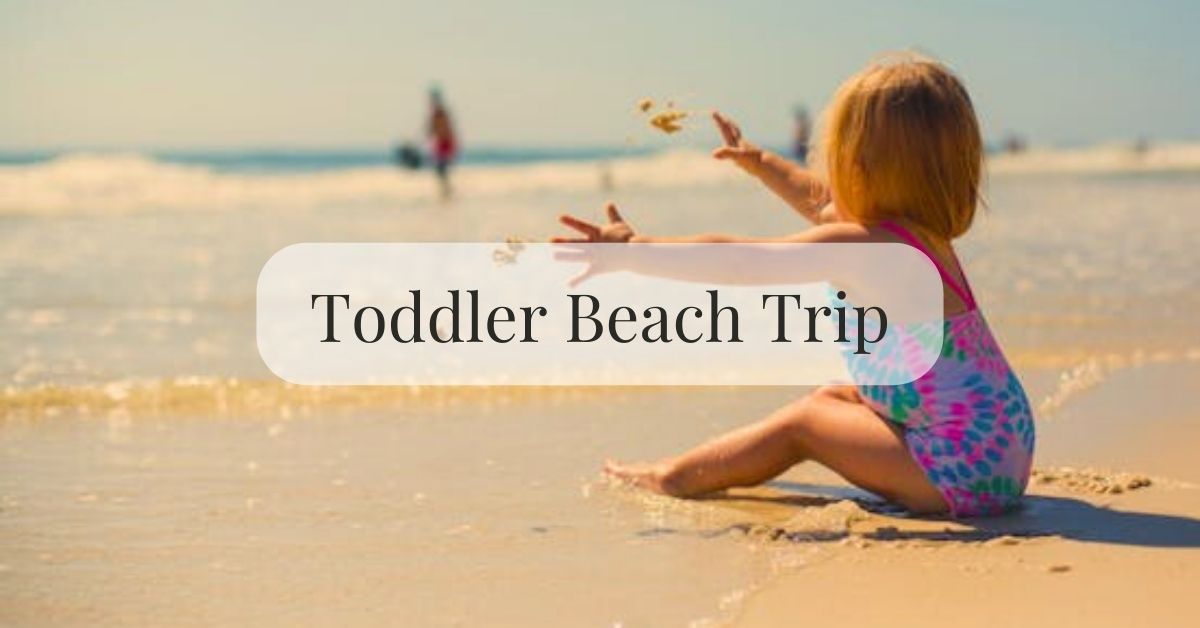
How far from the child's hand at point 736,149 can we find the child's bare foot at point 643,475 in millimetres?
850

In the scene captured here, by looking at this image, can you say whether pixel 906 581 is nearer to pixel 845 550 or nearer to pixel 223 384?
pixel 845 550

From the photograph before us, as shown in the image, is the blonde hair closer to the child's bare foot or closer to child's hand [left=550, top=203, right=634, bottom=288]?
child's hand [left=550, top=203, right=634, bottom=288]

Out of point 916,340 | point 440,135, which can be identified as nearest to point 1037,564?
point 916,340

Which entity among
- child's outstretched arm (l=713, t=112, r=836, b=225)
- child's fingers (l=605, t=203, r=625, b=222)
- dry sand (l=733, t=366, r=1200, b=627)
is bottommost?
dry sand (l=733, t=366, r=1200, b=627)

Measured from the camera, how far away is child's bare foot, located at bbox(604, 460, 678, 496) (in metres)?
3.83

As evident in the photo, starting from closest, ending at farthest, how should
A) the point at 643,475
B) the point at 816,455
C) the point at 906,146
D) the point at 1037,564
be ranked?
the point at 1037,564 → the point at 906,146 → the point at 816,455 → the point at 643,475

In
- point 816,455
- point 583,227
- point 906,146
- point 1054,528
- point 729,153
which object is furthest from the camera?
point 729,153

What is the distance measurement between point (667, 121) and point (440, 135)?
1864cm

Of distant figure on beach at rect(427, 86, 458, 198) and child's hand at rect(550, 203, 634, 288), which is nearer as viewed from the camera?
child's hand at rect(550, 203, 634, 288)

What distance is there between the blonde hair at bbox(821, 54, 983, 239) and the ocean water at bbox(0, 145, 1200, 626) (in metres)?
0.75

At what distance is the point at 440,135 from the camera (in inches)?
878

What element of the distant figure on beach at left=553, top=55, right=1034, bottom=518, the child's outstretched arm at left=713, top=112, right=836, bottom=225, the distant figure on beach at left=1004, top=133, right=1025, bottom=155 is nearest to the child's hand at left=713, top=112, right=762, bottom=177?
the child's outstretched arm at left=713, top=112, right=836, bottom=225

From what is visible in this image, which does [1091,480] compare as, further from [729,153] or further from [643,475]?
[729,153]

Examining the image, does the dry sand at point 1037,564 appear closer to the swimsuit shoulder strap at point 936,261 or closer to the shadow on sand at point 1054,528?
the shadow on sand at point 1054,528
